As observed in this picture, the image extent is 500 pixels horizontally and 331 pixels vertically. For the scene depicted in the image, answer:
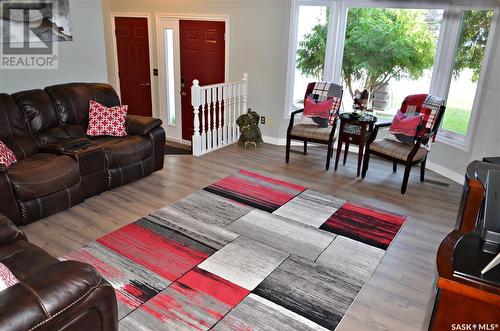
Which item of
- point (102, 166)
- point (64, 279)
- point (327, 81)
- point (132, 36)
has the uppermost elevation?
point (132, 36)

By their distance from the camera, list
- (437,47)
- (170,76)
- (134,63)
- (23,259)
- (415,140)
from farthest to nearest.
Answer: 1. (134,63)
2. (170,76)
3. (437,47)
4. (415,140)
5. (23,259)

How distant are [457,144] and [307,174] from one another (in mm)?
1828

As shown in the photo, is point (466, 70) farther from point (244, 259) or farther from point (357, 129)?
point (244, 259)

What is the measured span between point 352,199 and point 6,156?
327 cm

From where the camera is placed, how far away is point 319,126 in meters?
4.95

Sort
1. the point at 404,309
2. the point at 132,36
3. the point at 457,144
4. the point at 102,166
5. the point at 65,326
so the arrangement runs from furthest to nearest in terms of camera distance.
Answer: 1. the point at 132,36
2. the point at 457,144
3. the point at 102,166
4. the point at 404,309
5. the point at 65,326

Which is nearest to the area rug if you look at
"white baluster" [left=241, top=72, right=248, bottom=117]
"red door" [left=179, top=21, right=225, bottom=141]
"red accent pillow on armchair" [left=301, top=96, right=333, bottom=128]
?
"red accent pillow on armchair" [left=301, top=96, right=333, bottom=128]

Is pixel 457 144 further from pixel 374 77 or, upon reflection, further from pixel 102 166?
pixel 102 166

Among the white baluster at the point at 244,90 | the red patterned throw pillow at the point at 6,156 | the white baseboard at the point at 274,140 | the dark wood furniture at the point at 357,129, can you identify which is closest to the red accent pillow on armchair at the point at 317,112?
the dark wood furniture at the point at 357,129

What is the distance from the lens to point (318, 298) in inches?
102

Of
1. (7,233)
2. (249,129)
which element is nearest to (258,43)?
(249,129)

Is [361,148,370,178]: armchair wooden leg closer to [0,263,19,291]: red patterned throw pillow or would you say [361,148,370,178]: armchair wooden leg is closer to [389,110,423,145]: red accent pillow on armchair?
[389,110,423,145]: red accent pillow on armchair

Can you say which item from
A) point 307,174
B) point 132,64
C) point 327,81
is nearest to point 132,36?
point 132,64

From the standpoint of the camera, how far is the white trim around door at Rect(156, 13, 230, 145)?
5.84 m
